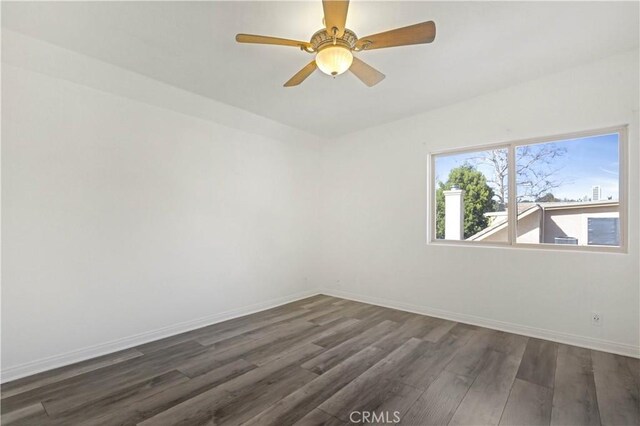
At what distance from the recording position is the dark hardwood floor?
1.84m

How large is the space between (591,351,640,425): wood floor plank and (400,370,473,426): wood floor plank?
787 millimetres

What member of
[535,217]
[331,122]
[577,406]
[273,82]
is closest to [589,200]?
[535,217]

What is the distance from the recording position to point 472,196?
3650mm

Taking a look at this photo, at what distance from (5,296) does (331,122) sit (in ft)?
12.3

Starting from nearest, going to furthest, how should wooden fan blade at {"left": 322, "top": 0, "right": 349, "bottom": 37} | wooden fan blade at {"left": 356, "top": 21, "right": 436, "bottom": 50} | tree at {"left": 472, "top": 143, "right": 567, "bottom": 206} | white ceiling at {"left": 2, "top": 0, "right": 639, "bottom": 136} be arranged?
wooden fan blade at {"left": 322, "top": 0, "right": 349, "bottom": 37}
wooden fan blade at {"left": 356, "top": 21, "right": 436, "bottom": 50}
white ceiling at {"left": 2, "top": 0, "right": 639, "bottom": 136}
tree at {"left": 472, "top": 143, "right": 567, "bottom": 206}

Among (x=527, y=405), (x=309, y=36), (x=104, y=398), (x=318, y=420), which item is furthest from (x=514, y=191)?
A: (x=104, y=398)

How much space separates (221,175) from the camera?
370cm

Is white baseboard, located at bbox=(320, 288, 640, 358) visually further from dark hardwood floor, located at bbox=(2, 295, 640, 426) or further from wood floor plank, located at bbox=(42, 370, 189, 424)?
wood floor plank, located at bbox=(42, 370, 189, 424)

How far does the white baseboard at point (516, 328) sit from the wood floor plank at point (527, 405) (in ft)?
3.47

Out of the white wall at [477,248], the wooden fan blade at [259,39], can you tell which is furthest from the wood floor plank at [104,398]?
the white wall at [477,248]

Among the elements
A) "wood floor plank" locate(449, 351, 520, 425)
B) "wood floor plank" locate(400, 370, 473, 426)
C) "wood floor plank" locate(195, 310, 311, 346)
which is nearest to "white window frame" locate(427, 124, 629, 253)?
"wood floor plank" locate(449, 351, 520, 425)

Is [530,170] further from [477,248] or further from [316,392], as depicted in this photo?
[316,392]

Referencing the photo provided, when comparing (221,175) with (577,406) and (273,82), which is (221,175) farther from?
(577,406)

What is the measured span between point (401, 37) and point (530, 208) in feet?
8.16
